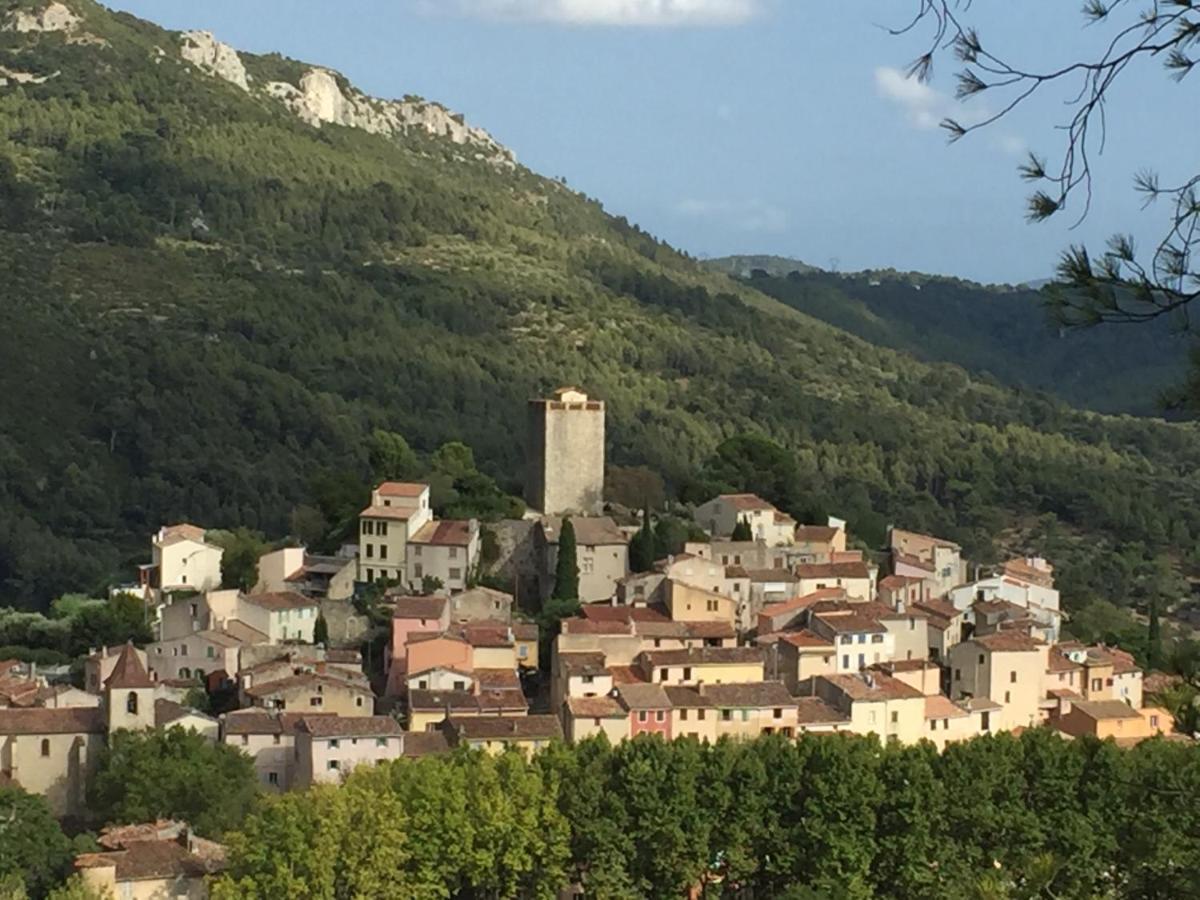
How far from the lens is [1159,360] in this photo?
136 metres

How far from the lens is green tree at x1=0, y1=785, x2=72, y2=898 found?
27.0 m

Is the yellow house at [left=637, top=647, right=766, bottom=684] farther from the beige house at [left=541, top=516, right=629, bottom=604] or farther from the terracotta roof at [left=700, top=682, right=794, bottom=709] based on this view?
the beige house at [left=541, top=516, right=629, bottom=604]

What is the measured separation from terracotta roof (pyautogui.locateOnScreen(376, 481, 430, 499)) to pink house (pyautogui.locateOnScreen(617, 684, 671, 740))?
708 cm

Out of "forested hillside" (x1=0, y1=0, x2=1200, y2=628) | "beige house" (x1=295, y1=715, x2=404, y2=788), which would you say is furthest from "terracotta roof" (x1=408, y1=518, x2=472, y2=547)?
"beige house" (x1=295, y1=715, x2=404, y2=788)

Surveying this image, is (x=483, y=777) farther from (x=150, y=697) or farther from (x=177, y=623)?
(x=177, y=623)

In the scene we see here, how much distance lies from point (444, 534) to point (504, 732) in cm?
681

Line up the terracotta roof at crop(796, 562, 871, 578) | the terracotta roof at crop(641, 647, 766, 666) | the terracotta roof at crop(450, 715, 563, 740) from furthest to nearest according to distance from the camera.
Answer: the terracotta roof at crop(796, 562, 871, 578) < the terracotta roof at crop(641, 647, 766, 666) < the terracotta roof at crop(450, 715, 563, 740)

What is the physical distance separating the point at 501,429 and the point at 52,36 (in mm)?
45920

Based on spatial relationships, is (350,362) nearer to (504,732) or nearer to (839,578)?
(839,578)

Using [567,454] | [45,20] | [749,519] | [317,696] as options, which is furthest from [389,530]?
[45,20]

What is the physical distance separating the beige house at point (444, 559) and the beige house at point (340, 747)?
6158mm

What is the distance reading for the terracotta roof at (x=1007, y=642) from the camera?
34.3m

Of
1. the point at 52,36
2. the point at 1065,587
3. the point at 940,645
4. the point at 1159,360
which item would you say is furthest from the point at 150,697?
the point at 1159,360

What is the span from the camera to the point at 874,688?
106 ft
